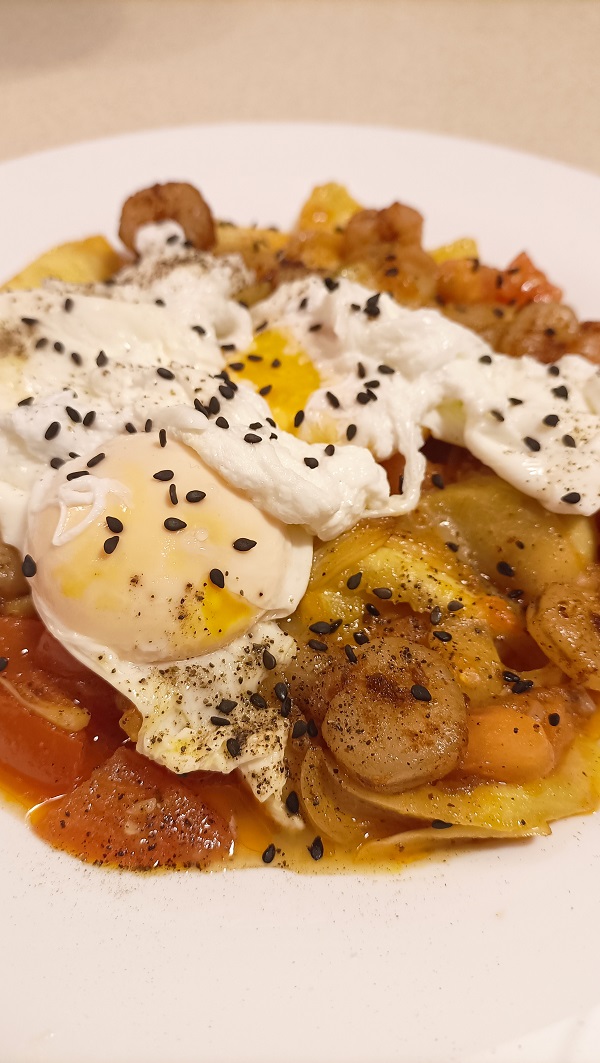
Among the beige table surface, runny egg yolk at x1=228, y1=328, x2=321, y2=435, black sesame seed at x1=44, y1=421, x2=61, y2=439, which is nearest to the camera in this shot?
black sesame seed at x1=44, y1=421, x2=61, y2=439

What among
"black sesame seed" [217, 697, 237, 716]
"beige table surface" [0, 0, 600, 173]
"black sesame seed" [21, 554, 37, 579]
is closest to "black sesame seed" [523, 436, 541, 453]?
"black sesame seed" [217, 697, 237, 716]

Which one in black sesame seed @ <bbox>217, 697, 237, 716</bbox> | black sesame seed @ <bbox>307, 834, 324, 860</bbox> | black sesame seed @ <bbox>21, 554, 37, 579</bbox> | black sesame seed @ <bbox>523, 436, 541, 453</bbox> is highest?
black sesame seed @ <bbox>523, 436, 541, 453</bbox>

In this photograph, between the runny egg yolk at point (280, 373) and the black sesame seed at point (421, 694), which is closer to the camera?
the black sesame seed at point (421, 694)

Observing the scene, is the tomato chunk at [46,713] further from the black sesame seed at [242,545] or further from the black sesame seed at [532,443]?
the black sesame seed at [532,443]

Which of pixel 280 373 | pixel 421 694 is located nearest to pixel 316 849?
pixel 421 694

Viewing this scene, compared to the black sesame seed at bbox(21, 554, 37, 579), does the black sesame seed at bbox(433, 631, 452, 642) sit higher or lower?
higher

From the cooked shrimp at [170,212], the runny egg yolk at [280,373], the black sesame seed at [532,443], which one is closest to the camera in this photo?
the black sesame seed at [532,443]

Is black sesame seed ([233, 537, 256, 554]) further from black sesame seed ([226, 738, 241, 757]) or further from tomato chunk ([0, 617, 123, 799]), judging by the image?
tomato chunk ([0, 617, 123, 799])

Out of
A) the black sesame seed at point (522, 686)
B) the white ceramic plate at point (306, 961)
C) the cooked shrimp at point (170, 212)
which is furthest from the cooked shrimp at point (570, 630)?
the cooked shrimp at point (170, 212)
